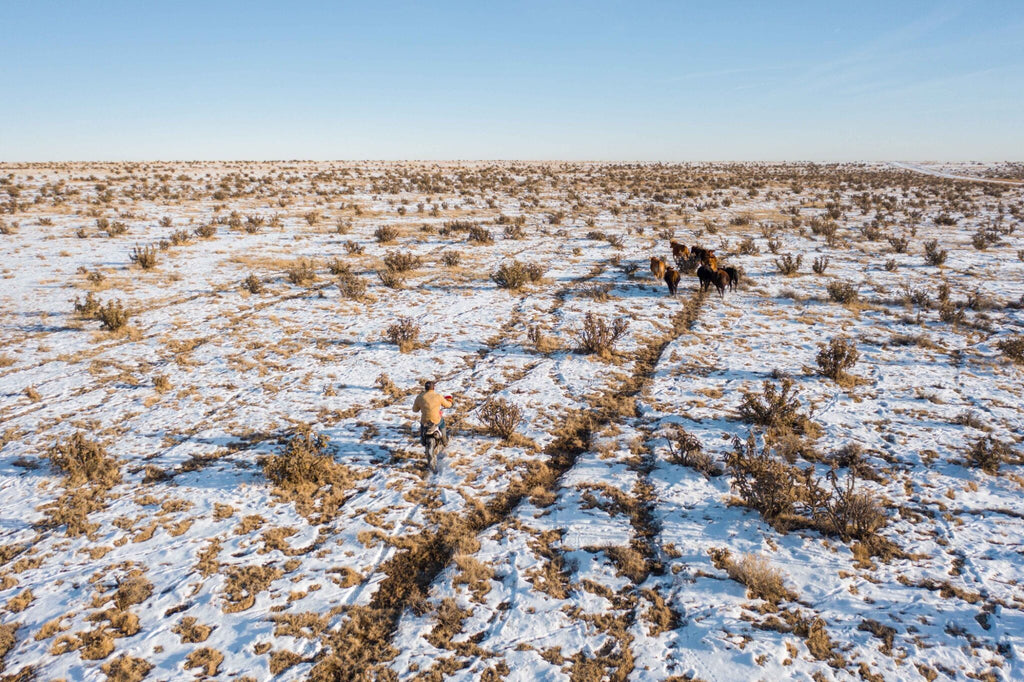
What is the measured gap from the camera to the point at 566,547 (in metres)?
4.75

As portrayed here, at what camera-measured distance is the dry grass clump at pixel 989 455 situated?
18.3 ft

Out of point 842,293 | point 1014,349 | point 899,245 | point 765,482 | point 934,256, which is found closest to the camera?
point 765,482

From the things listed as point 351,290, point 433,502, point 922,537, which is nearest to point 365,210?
point 351,290

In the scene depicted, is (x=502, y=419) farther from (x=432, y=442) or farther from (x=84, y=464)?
(x=84, y=464)

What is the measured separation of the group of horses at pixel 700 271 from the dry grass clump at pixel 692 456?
6849 millimetres

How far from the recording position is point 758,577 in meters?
4.20

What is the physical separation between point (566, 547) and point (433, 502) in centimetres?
156

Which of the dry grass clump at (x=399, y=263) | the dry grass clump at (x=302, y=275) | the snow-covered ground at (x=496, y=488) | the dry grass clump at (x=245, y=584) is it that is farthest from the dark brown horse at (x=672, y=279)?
the dry grass clump at (x=245, y=584)

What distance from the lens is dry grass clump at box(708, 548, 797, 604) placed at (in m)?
4.12

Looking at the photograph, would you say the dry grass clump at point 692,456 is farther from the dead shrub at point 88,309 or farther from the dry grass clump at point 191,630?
the dead shrub at point 88,309

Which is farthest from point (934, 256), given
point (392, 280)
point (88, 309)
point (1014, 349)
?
point (88, 309)

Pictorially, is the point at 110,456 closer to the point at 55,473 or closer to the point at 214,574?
the point at 55,473

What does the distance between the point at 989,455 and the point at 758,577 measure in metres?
3.70

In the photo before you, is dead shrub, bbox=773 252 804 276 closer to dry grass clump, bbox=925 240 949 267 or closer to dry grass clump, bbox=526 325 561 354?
dry grass clump, bbox=925 240 949 267
